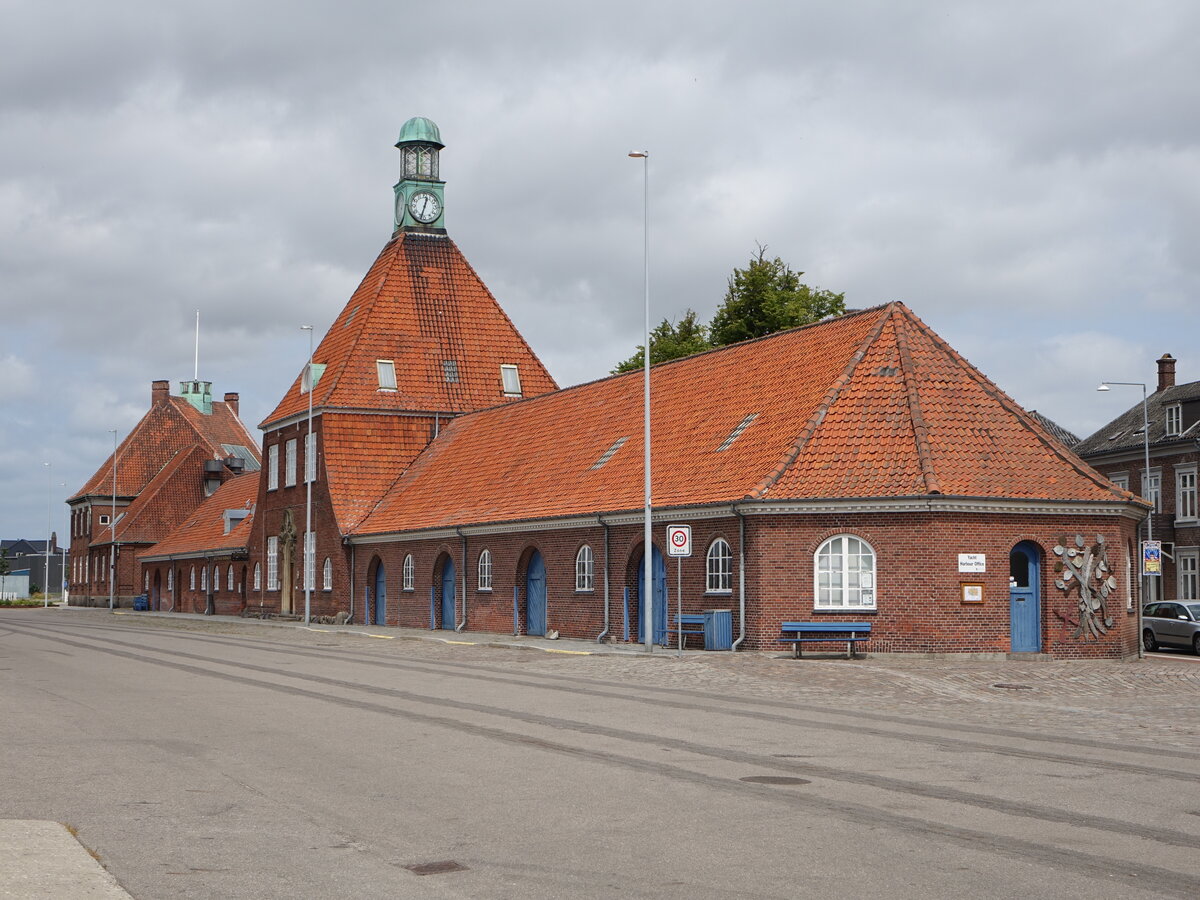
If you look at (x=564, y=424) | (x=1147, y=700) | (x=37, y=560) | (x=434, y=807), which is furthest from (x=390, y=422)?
(x=37, y=560)

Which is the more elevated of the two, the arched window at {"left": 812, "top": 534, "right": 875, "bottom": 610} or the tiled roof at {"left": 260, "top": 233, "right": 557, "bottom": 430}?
the tiled roof at {"left": 260, "top": 233, "right": 557, "bottom": 430}

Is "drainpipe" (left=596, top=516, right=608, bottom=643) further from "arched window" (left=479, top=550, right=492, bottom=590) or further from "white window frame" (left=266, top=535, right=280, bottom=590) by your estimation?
"white window frame" (left=266, top=535, right=280, bottom=590)

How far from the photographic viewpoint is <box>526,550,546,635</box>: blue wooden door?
128 feet

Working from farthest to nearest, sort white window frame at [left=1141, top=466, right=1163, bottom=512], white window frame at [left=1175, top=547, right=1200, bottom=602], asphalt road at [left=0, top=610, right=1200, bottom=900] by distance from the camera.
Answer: white window frame at [left=1141, top=466, right=1163, bottom=512] → white window frame at [left=1175, top=547, right=1200, bottom=602] → asphalt road at [left=0, top=610, right=1200, bottom=900]

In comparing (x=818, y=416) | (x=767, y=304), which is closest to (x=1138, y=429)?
(x=767, y=304)

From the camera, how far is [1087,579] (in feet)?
101

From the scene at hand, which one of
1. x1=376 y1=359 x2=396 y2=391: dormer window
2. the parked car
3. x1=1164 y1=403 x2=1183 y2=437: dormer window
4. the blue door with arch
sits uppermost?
x1=376 y1=359 x2=396 y2=391: dormer window

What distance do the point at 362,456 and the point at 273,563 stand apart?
973cm

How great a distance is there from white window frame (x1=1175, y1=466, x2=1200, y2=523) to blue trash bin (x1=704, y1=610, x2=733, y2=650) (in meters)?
36.0

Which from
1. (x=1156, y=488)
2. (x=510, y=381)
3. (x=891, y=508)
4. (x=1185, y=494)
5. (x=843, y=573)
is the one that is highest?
(x=510, y=381)

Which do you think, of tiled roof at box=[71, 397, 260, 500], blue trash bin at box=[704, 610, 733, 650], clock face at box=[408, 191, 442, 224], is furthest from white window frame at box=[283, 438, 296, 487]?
tiled roof at box=[71, 397, 260, 500]

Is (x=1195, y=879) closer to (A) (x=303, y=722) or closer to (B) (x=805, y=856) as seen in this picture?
(B) (x=805, y=856)

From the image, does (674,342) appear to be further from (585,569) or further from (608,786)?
(608,786)

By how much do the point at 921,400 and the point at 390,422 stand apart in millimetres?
27427
